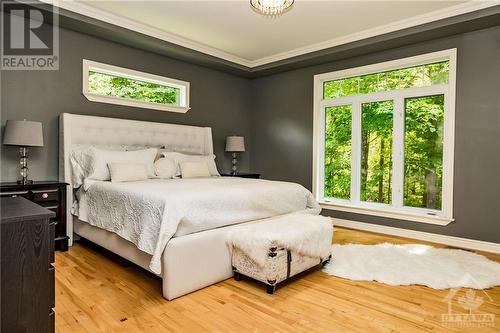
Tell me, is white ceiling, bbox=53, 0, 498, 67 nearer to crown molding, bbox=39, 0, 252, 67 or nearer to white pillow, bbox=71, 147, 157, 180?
crown molding, bbox=39, 0, 252, 67

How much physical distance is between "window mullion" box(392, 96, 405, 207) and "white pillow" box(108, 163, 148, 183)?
3.44 meters

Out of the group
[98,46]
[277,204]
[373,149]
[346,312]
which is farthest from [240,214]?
[98,46]

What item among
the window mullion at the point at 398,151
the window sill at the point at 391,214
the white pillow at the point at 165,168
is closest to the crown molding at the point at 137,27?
the white pillow at the point at 165,168

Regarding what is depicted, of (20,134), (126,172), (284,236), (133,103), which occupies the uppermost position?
(133,103)

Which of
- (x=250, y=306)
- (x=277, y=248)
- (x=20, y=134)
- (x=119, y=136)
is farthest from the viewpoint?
(x=119, y=136)

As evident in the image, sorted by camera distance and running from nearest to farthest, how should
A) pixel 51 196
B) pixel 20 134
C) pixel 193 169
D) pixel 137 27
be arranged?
1. pixel 20 134
2. pixel 51 196
3. pixel 137 27
4. pixel 193 169

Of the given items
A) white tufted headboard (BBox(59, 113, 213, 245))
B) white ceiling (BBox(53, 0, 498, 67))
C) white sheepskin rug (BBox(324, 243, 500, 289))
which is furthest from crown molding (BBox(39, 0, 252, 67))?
white sheepskin rug (BBox(324, 243, 500, 289))

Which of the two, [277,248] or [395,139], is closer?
[277,248]

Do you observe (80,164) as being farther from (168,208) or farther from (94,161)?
(168,208)

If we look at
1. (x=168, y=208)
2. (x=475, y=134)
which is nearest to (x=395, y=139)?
(x=475, y=134)

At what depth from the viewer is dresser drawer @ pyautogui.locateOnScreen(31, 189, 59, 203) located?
A: 10.5 feet

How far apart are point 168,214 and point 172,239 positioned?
7.5 inches

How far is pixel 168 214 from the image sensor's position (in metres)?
2.29

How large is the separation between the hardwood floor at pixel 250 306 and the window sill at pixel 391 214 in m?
1.49
